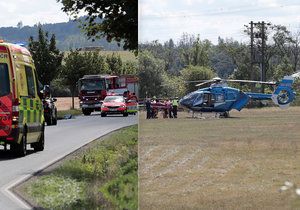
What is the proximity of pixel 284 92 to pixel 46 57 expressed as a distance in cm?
505

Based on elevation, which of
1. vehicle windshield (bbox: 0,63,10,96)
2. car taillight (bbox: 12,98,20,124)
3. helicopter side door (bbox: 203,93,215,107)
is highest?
vehicle windshield (bbox: 0,63,10,96)

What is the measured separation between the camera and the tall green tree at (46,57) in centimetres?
1107

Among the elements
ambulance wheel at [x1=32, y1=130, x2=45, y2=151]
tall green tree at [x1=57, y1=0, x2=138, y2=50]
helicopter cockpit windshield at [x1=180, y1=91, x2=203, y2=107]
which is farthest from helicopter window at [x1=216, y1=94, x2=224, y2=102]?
ambulance wheel at [x1=32, y1=130, x2=45, y2=151]

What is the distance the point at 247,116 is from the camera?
838cm

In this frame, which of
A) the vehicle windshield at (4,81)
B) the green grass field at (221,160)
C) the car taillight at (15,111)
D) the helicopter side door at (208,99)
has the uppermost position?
the vehicle windshield at (4,81)

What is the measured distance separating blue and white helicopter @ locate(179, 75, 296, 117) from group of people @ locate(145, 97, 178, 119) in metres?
0.11

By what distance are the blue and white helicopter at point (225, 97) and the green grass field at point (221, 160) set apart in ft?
0.49

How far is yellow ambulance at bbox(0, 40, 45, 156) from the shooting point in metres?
10.6

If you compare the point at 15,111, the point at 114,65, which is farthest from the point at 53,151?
the point at 114,65

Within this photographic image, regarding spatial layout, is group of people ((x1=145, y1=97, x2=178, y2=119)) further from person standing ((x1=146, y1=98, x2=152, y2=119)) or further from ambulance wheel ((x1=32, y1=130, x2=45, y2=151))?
ambulance wheel ((x1=32, y1=130, x2=45, y2=151))

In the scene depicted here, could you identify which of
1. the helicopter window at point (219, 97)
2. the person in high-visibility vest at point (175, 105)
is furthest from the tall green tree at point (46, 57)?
the person in high-visibility vest at point (175, 105)

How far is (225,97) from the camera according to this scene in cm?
809

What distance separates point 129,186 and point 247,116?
3.02 m

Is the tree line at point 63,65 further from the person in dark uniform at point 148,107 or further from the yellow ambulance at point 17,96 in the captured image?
the person in dark uniform at point 148,107
